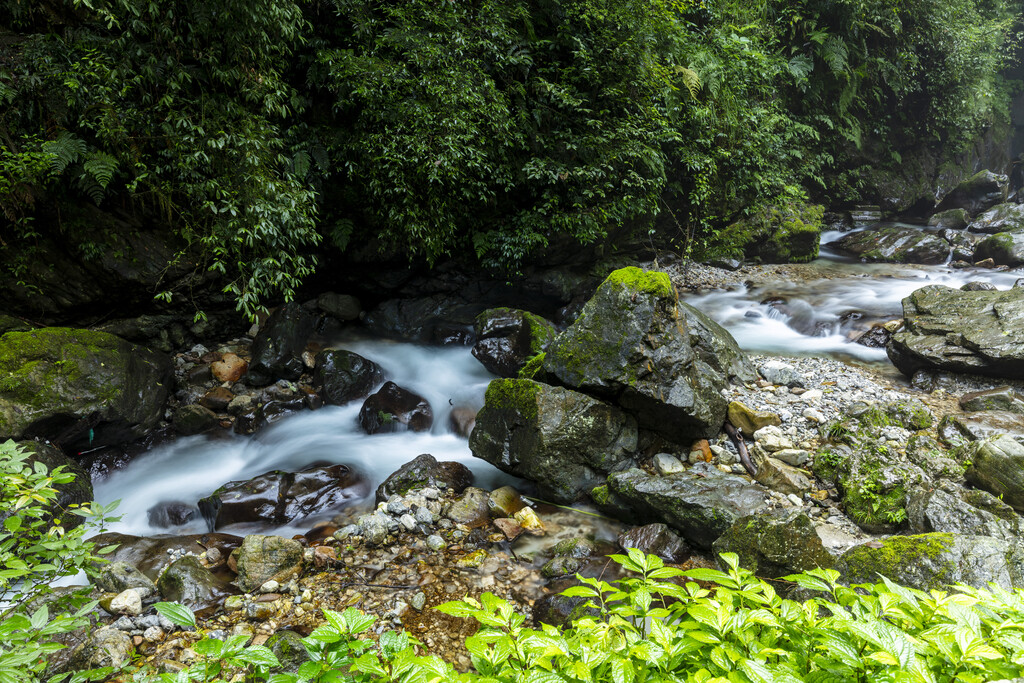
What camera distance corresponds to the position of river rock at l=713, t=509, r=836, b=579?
328 centimetres

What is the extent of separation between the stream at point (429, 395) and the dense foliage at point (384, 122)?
1.76 meters

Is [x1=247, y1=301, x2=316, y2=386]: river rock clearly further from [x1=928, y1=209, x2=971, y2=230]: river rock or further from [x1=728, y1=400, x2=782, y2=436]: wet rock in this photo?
[x1=928, y1=209, x2=971, y2=230]: river rock

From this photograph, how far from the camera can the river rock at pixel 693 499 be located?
3816 mm

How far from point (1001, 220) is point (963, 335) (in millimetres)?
11249

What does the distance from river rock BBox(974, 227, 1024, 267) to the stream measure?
54 cm

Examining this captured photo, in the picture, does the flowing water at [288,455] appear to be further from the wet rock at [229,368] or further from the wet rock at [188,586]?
the wet rock at [229,368]

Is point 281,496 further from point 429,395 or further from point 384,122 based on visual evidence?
point 384,122

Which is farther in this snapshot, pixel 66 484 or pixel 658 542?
pixel 66 484

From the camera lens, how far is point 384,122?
683 centimetres

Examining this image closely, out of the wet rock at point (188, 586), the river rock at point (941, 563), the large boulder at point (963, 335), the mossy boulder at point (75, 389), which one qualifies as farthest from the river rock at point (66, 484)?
the large boulder at point (963, 335)

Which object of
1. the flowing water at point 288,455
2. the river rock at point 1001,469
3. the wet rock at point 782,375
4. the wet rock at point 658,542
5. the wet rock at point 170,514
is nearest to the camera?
the river rock at point 1001,469

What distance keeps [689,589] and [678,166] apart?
32.1 ft

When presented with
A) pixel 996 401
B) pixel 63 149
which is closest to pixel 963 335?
pixel 996 401

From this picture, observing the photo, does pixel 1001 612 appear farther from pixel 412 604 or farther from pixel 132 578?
pixel 132 578
